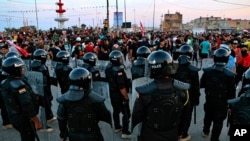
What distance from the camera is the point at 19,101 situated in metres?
4.06

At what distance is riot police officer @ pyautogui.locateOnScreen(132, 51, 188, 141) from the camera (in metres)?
2.95

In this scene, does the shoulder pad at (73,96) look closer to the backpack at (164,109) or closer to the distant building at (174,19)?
the backpack at (164,109)

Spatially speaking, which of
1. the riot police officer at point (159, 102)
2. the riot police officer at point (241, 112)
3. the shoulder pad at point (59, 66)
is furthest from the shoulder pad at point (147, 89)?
the shoulder pad at point (59, 66)

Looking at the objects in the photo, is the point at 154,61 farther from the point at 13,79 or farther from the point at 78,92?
the point at 13,79

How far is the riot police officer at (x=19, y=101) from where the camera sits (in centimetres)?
400

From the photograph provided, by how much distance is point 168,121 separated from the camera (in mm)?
3012

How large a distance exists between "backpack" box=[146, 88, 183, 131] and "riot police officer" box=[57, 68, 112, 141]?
0.71 meters

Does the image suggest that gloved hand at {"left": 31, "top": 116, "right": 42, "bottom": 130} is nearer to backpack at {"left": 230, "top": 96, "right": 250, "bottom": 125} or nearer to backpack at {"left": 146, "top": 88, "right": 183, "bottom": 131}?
backpack at {"left": 146, "top": 88, "right": 183, "bottom": 131}

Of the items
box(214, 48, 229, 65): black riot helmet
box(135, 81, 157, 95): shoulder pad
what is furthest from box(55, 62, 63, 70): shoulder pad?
box(135, 81, 157, 95): shoulder pad

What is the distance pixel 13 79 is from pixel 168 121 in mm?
2607

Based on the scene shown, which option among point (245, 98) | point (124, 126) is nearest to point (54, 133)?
point (124, 126)

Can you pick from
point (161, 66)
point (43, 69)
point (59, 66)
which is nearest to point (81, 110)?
point (161, 66)

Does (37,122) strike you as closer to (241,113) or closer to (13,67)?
(13,67)

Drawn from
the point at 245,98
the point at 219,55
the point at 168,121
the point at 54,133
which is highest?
the point at 219,55
